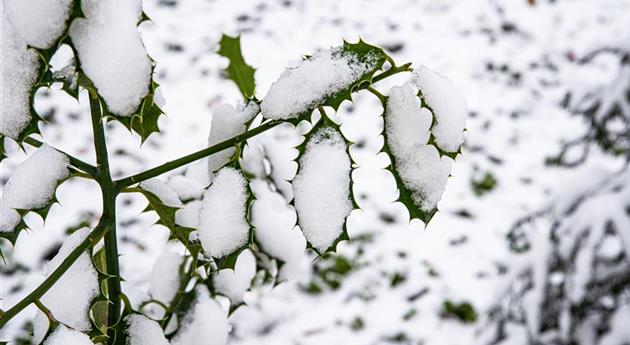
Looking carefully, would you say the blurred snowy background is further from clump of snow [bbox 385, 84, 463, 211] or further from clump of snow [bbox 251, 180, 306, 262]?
clump of snow [bbox 385, 84, 463, 211]

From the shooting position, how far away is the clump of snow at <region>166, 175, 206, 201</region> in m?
0.89

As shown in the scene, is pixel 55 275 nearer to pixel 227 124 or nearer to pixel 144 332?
pixel 144 332

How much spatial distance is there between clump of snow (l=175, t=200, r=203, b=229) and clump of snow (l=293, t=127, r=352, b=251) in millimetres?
260

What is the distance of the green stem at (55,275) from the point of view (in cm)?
58

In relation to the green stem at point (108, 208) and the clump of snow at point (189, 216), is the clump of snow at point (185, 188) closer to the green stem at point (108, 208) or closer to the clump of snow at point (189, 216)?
the clump of snow at point (189, 216)

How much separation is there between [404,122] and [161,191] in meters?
0.32

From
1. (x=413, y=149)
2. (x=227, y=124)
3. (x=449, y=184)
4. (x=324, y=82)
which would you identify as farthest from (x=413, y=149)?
(x=449, y=184)

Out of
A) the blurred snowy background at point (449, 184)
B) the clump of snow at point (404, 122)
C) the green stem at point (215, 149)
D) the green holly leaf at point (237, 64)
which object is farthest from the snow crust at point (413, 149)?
the blurred snowy background at point (449, 184)

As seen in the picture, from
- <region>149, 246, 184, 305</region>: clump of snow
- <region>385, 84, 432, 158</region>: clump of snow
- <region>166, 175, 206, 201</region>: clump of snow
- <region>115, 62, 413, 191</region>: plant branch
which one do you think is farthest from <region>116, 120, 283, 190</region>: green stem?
<region>149, 246, 184, 305</region>: clump of snow

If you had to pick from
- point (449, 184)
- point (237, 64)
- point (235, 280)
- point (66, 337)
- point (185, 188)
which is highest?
point (449, 184)

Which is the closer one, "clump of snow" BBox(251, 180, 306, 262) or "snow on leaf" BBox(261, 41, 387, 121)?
"snow on leaf" BBox(261, 41, 387, 121)

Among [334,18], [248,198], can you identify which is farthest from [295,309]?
[334,18]

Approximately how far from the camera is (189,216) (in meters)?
0.82

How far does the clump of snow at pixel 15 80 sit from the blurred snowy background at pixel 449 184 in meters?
0.38
